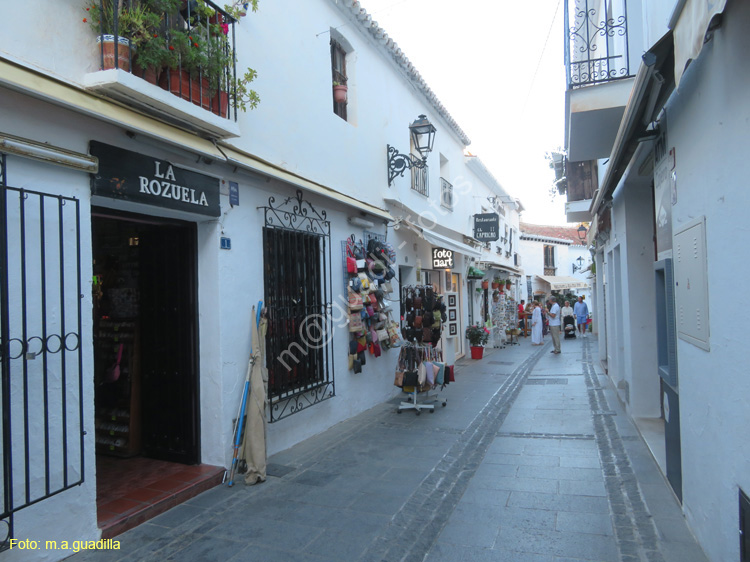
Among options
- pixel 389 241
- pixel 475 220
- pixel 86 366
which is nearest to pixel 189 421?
pixel 86 366

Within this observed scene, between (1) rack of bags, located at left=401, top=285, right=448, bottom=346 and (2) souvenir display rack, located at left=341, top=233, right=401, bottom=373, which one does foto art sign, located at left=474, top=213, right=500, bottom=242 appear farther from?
(2) souvenir display rack, located at left=341, top=233, right=401, bottom=373

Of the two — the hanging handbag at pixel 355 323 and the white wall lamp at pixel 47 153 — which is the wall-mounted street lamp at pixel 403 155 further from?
the white wall lamp at pixel 47 153

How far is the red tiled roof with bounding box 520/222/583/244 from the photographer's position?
38.1 m

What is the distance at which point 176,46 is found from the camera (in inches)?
171

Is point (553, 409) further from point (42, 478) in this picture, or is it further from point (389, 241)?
point (42, 478)

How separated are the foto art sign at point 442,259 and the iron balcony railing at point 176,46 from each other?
7.70m

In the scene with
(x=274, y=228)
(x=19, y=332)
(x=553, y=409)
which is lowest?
(x=553, y=409)

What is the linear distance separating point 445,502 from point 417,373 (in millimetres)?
3412

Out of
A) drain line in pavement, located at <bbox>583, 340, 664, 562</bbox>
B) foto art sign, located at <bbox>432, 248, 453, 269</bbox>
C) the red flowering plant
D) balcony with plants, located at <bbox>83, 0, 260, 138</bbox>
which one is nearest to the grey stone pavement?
drain line in pavement, located at <bbox>583, 340, 664, 562</bbox>

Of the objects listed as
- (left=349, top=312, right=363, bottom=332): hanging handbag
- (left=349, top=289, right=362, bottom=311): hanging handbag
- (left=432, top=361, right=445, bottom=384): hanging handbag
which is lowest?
(left=432, top=361, right=445, bottom=384): hanging handbag

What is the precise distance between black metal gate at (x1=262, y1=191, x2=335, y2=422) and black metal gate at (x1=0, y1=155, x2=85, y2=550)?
2.39 meters

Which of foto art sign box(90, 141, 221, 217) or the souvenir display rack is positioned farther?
the souvenir display rack

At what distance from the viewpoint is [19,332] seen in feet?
11.2

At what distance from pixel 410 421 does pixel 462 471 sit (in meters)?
2.21
